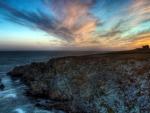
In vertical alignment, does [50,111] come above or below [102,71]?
below

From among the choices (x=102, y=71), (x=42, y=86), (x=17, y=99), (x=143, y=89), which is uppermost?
(x=102, y=71)

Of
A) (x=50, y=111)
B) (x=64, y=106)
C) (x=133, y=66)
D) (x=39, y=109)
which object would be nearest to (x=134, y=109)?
(x=133, y=66)

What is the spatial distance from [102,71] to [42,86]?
61.3 feet

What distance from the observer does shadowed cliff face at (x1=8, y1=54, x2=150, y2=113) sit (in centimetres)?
2459

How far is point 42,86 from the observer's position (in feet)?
132

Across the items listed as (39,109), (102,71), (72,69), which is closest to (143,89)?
(102,71)

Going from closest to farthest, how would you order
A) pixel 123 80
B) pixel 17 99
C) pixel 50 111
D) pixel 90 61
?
pixel 123 80, pixel 50 111, pixel 90 61, pixel 17 99

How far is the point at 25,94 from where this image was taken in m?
42.7

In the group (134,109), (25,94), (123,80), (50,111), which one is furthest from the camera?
(25,94)

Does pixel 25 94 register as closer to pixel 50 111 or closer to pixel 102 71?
pixel 50 111

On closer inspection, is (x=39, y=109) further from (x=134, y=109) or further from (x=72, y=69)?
(x=134, y=109)

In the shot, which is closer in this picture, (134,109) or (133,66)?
(134,109)

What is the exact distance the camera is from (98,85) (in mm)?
29297

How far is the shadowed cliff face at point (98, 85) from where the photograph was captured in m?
24.6
